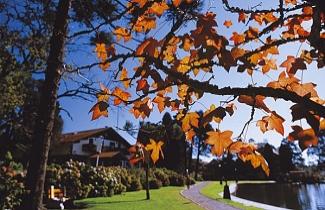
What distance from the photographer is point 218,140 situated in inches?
95.9

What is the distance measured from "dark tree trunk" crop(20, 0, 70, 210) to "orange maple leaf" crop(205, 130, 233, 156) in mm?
5063

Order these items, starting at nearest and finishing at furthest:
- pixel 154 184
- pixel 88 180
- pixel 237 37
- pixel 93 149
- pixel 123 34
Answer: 1. pixel 237 37
2. pixel 123 34
3. pixel 88 180
4. pixel 154 184
5. pixel 93 149

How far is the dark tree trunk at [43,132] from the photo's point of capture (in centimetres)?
700

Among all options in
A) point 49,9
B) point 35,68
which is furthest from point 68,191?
point 49,9

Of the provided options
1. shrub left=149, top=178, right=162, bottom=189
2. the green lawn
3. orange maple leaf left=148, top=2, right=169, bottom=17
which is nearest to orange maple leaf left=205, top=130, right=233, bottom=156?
orange maple leaf left=148, top=2, right=169, bottom=17

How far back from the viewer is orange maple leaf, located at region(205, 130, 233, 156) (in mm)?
2412

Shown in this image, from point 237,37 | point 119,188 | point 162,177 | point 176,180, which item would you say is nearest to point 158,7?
point 237,37

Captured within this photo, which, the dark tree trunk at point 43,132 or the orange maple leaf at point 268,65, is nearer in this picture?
the orange maple leaf at point 268,65

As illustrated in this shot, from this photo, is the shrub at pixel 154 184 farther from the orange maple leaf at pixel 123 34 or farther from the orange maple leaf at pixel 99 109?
the orange maple leaf at pixel 99 109

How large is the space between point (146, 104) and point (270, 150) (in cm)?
9075

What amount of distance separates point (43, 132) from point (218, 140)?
5.37 m

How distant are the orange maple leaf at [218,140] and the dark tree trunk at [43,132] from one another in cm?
506

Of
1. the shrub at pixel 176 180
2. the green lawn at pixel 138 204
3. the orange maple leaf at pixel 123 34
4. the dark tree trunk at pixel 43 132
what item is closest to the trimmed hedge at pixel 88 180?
the green lawn at pixel 138 204

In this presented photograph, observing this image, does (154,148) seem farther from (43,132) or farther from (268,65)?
(43,132)
